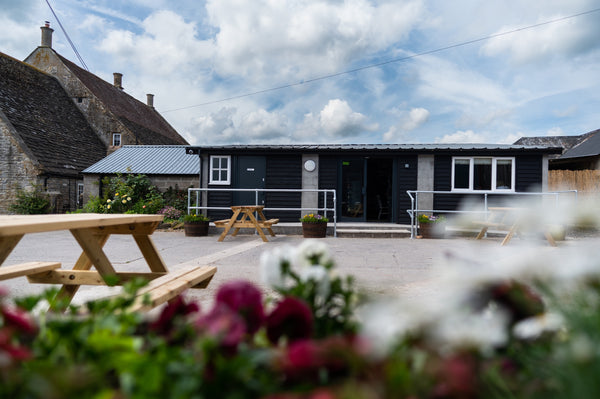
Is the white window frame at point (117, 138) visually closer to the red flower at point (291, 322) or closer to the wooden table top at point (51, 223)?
the wooden table top at point (51, 223)

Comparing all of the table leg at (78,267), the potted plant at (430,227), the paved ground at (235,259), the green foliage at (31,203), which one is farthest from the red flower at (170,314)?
the green foliage at (31,203)

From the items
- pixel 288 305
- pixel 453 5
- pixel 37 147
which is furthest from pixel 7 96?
pixel 288 305

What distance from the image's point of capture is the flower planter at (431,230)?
9.34 m

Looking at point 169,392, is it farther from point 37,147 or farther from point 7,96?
point 7,96

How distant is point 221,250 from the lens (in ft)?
22.9

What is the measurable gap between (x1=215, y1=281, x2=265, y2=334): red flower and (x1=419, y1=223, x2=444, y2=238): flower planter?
9.31 meters

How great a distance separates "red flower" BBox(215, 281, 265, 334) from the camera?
26.8 inches

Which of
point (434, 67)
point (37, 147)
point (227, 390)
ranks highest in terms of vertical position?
point (434, 67)

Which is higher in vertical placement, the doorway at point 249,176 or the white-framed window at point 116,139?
the white-framed window at point 116,139

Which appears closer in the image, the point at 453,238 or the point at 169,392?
the point at 169,392

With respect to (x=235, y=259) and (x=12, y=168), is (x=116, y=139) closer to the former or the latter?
(x=12, y=168)

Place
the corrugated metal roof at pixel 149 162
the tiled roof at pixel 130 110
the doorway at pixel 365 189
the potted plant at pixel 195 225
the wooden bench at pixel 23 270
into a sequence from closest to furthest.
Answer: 1. the wooden bench at pixel 23 270
2. the potted plant at pixel 195 225
3. the doorway at pixel 365 189
4. the corrugated metal roof at pixel 149 162
5. the tiled roof at pixel 130 110

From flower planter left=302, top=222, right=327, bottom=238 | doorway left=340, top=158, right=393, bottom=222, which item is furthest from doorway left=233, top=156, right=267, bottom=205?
flower planter left=302, top=222, right=327, bottom=238

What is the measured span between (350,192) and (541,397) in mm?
12199
